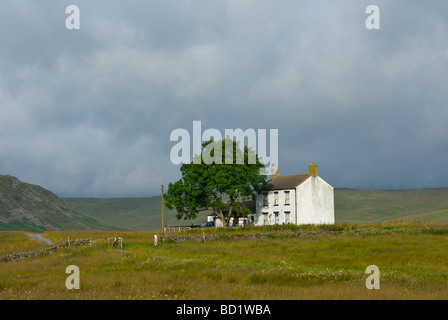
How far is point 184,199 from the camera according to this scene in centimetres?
7044

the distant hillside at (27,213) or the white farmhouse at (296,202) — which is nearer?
the white farmhouse at (296,202)

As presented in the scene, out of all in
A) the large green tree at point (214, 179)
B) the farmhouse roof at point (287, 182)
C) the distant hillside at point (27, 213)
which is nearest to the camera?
the large green tree at point (214, 179)

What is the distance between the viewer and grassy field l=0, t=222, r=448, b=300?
1756cm

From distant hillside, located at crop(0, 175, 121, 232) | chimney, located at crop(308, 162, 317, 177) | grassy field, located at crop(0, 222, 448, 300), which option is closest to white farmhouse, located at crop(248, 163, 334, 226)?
chimney, located at crop(308, 162, 317, 177)

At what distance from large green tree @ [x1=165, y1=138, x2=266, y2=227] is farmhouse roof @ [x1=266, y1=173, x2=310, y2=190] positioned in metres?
4.38

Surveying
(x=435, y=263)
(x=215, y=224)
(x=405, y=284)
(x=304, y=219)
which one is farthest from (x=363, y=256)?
(x=215, y=224)

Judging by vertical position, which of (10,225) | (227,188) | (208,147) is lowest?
(10,225)

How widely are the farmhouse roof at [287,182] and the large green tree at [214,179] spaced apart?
4376 millimetres

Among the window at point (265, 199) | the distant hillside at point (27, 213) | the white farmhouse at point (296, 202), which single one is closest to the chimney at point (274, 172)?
the white farmhouse at point (296, 202)

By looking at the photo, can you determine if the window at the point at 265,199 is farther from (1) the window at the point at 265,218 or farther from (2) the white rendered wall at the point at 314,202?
(2) the white rendered wall at the point at 314,202

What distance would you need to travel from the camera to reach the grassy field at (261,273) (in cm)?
1756
